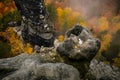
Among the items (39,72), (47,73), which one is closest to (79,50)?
(47,73)

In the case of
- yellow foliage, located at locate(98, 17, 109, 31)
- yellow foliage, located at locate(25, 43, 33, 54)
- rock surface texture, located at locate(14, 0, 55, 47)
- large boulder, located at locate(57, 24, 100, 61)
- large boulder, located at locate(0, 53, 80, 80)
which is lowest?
yellow foliage, located at locate(25, 43, 33, 54)

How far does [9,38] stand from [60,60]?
34.6 metres

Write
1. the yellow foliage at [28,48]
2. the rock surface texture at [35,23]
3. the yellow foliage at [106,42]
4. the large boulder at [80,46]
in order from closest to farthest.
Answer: the large boulder at [80,46] → the rock surface texture at [35,23] → the yellow foliage at [28,48] → the yellow foliage at [106,42]

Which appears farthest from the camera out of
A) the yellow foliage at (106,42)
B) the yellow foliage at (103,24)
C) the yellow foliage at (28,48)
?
the yellow foliage at (103,24)

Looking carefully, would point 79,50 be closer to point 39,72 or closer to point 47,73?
point 47,73

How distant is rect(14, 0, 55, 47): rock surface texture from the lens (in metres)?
35.6

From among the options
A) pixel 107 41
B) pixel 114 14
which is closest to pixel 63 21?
pixel 107 41

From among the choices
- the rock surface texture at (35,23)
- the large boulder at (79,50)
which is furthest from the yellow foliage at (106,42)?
the large boulder at (79,50)

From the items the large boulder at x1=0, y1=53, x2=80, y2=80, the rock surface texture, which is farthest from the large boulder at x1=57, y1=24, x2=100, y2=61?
the rock surface texture

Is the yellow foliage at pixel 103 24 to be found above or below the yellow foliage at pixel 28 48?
above

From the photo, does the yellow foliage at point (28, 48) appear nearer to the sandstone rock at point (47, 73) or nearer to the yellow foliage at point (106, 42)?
the yellow foliage at point (106, 42)

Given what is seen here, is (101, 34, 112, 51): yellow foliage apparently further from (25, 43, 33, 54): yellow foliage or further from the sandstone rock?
the sandstone rock

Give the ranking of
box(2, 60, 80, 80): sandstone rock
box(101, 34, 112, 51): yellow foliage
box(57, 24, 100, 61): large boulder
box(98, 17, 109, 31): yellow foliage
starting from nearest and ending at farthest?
box(2, 60, 80, 80): sandstone rock → box(57, 24, 100, 61): large boulder → box(101, 34, 112, 51): yellow foliage → box(98, 17, 109, 31): yellow foliage

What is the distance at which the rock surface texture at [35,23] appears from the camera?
35594mm
